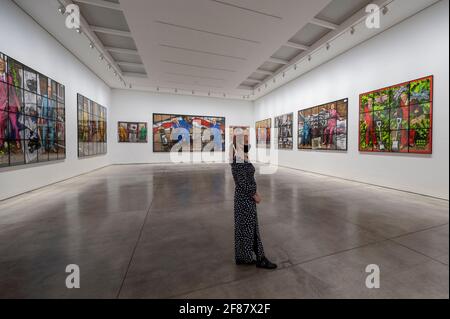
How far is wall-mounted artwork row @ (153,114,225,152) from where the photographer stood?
47.2 ft

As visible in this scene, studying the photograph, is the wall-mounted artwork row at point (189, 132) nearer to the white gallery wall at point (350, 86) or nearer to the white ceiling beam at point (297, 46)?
the white gallery wall at point (350, 86)

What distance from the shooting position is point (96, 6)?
601 centimetres

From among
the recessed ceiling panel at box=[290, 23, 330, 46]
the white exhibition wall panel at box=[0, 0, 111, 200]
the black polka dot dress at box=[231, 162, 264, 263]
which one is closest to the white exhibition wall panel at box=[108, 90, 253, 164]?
the white exhibition wall panel at box=[0, 0, 111, 200]

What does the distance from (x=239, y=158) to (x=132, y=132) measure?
43.8 ft

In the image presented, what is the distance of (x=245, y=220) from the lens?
7.42ft

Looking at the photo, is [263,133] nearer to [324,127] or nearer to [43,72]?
[324,127]

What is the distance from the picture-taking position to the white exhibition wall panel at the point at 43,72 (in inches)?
200

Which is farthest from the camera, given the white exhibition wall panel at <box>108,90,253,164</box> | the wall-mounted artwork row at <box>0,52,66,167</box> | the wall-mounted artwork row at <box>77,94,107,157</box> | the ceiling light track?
the white exhibition wall panel at <box>108,90,253,164</box>

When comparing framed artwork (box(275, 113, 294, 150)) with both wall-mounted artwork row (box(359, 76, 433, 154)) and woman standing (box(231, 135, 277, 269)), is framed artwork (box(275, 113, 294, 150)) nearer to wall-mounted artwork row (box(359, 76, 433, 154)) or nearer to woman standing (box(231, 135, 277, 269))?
wall-mounted artwork row (box(359, 76, 433, 154))

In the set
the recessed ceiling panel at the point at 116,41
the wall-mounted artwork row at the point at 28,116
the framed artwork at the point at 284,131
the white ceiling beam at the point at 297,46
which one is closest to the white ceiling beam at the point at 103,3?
the recessed ceiling panel at the point at 116,41

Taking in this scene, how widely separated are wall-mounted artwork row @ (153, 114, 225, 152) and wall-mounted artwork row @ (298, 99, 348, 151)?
6.73 m

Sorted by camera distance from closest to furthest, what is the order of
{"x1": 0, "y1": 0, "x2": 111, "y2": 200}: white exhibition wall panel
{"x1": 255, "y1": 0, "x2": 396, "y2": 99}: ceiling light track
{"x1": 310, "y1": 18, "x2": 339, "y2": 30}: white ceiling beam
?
{"x1": 0, "y1": 0, "x2": 111, "y2": 200}: white exhibition wall panel
{"x1": 255, "y1": 0, "x2": 396, "y2": 99}: ceiling light track
{"x1": 310, "y1": 18, "x2": 339, "y2": 30}: white ceiling beam

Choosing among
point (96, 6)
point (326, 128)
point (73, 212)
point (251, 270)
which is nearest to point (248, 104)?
point (326, 128)
